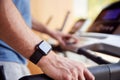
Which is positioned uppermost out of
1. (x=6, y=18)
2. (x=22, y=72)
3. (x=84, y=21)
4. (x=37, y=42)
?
(x=6, y=18)

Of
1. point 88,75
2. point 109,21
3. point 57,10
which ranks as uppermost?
point 88,75

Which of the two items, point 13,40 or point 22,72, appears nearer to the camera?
point 13,40

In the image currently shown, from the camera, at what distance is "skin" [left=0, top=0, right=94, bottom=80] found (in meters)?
0.75

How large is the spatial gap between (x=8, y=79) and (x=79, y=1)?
4.42m

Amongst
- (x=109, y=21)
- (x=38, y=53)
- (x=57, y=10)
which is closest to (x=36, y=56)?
(x=38, y=53)

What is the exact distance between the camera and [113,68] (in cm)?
84

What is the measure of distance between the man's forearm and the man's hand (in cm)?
6

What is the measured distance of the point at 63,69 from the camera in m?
0.75

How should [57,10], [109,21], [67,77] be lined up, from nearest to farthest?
[67,77] → [109,21] → [57,10]

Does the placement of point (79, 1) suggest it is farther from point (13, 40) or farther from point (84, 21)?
point (13, 40)

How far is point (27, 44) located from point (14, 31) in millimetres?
58

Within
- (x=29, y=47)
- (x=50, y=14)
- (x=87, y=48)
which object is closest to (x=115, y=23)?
(x=87, y=48)

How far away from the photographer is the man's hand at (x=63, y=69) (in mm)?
741

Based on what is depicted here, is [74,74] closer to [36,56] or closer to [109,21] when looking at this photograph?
[36,56]
